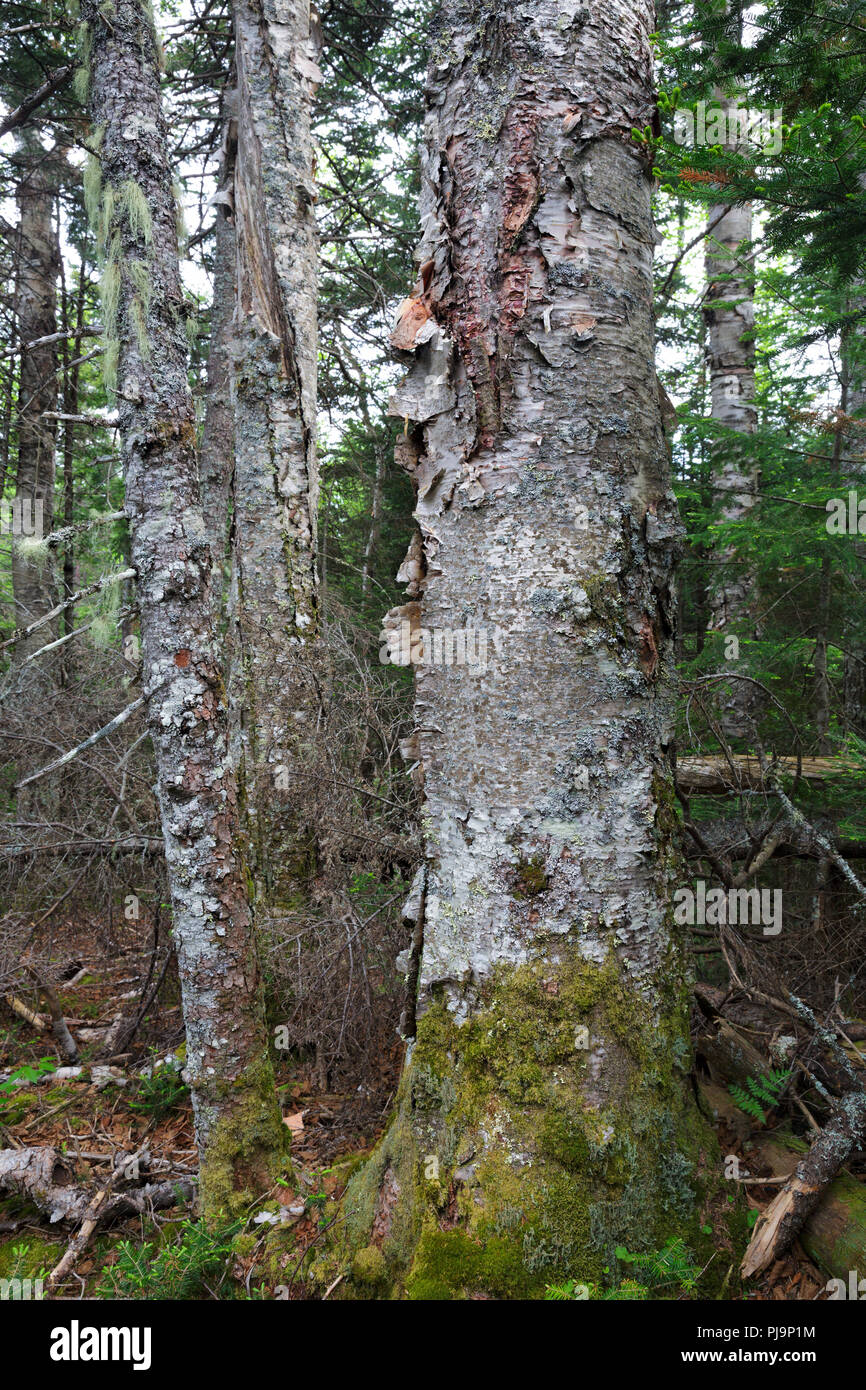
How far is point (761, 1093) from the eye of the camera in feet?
9.05

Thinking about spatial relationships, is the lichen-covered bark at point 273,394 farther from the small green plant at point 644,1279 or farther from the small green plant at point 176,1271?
the small green plant at point 644,1279

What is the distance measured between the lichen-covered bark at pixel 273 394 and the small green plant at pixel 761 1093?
251cm

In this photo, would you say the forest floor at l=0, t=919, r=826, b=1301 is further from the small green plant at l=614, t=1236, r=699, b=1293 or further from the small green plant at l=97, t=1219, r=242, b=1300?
the small green plant at l=614, t=1236, r=699, b=1293

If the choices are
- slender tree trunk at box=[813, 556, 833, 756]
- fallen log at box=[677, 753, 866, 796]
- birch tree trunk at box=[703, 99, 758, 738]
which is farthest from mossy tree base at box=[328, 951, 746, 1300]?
birch tree trunk at box=[703, 99, 758, 738]

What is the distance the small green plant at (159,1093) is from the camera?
3723 millimetres

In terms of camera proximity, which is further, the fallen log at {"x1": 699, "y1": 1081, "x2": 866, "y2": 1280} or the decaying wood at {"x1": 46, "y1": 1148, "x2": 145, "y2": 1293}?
the decaying wood at {"x1": 46, "y1": 1148, "x2": 145, "y2": 1293}

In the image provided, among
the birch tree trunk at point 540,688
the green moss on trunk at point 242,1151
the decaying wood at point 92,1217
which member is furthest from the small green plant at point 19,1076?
the birch tree trunk at point 540,688

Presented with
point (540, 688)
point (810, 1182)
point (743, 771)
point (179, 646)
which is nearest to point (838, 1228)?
point (810, 1182)

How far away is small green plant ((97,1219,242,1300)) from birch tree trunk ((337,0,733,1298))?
1.90 feet

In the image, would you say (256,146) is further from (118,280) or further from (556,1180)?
(556,1180)

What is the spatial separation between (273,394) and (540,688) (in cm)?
338

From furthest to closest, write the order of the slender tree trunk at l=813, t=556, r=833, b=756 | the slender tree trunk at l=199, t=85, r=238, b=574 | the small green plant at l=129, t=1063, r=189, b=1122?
the slender tree trunk at l=199, t=85, r=238, b=574 → the slender tree trunk at l=813, t=556, r=833, b=756 → the small green plant at l=129, t=1063, r=189, b=1122

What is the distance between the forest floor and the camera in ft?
7.67
